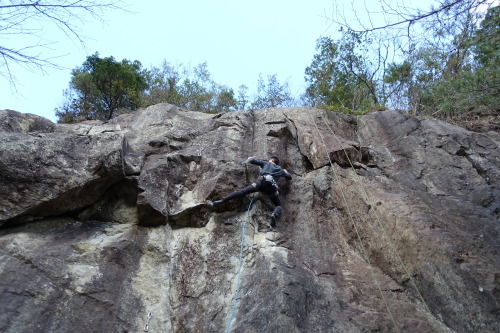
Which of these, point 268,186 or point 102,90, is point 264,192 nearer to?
point 268,186

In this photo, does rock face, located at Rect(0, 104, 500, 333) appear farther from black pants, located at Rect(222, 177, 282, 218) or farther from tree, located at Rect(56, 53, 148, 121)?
tree, located at Rect(56, 53, 148, 121)

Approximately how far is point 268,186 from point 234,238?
4.54ft

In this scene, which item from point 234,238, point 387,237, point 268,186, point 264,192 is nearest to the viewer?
point 387,237

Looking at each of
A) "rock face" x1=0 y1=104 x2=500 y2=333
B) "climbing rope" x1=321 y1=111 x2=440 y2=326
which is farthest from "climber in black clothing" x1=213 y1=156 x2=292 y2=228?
"climbing rope" x1=321 y1=111 x2=440 y2=326

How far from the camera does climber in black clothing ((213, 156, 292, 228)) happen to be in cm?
754

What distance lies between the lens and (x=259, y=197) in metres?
7.97

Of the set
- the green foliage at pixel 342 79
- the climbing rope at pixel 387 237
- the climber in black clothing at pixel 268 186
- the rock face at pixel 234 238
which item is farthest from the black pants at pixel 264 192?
the green foliage at pixel 342 79

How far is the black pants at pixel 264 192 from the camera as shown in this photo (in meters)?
7.55

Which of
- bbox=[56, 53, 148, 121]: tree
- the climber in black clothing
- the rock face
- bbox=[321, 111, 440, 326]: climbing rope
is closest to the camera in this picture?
the rock face

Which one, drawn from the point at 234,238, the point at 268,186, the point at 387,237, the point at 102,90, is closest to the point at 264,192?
the point at 268,186

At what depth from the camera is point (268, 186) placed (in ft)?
25.4

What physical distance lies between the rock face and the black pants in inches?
9.7

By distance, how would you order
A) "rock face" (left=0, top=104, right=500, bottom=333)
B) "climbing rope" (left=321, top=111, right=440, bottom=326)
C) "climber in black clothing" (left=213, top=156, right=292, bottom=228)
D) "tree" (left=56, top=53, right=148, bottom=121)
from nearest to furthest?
"rock face" (left=0, top=104, right=500, bottom=333)
"climbing rope" (left=321, top=111, right=440, bottom=326)
"climber in black clothing" (left=213, top=156, right=292, bottom=228)
"tree" (left=56, top=53, right=148, bottom=121)

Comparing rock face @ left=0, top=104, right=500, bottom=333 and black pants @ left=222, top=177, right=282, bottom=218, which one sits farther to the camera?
black pants @ left=222, top=177, right=282, bottom=218
